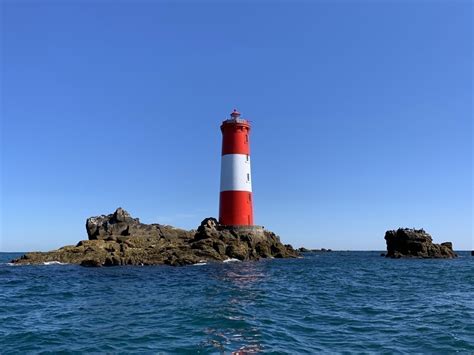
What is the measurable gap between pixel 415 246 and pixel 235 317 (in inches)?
2282

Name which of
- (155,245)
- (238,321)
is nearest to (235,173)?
(155,245)

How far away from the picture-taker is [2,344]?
1198 centimetres

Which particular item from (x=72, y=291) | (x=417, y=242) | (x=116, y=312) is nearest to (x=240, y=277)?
(x=72, y=291)

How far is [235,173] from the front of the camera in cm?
5175

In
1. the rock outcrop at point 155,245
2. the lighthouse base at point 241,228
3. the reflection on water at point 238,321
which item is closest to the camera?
the reflection on water at point 238,321

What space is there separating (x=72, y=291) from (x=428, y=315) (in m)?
16.7

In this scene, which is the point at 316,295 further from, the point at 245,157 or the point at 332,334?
the point at 245,157

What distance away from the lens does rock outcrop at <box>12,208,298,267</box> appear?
4319 cm

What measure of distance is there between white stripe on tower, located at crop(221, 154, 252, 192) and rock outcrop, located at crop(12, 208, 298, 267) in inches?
189

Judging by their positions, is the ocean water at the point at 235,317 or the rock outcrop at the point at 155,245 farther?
the rock outcrop at the point at 155,245

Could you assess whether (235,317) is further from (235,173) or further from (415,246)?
(415,246)

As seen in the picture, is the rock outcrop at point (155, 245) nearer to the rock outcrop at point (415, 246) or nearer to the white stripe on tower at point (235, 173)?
the white stripe on tower at point (235, 173)

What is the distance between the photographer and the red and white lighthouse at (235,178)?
5194cm

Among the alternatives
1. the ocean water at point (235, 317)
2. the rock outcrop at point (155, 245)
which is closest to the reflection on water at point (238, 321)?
the ocean water at point (235, 317)
